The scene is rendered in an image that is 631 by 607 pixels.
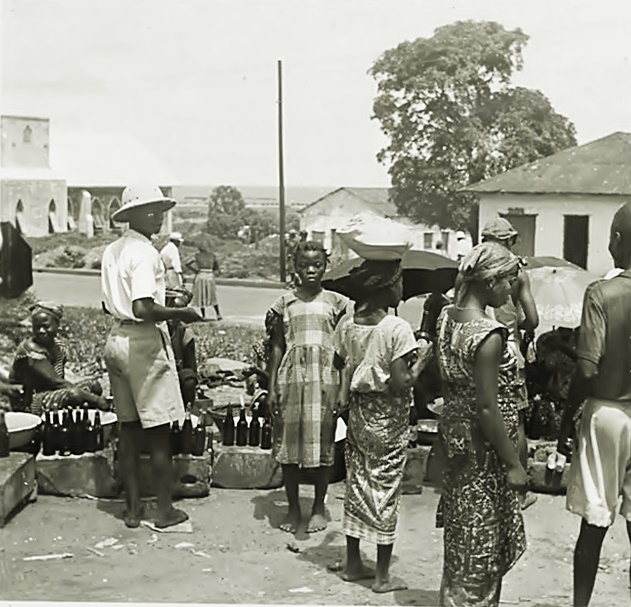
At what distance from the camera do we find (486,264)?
436 centimetres

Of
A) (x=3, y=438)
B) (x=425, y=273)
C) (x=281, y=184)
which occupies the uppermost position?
(x=281, y=184)

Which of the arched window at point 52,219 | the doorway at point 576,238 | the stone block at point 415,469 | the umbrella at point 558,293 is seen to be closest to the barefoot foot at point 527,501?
the stone block at point 415,469

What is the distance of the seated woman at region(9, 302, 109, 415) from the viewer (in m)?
6.94

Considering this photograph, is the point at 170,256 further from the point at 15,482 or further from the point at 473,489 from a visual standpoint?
the point at 473,489

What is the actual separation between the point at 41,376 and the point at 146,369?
143 cm

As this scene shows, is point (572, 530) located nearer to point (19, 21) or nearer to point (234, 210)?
point (19, 21)

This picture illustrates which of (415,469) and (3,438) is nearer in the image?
(3,438)

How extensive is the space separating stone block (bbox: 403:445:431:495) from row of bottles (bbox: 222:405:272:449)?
2.91 ft

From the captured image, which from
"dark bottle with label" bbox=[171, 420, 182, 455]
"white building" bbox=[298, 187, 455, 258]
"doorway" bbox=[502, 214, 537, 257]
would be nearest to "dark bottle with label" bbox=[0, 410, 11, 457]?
"dark bottle with label" bbox=[171, 420, 182, 455]

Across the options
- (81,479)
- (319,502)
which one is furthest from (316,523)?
(81,479)

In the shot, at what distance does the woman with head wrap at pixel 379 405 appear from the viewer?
4.96 m

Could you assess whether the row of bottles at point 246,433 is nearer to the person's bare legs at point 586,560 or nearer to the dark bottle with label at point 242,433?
the dark bottle with label at point 242,433

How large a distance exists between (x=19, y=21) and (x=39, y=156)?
72.3 inches

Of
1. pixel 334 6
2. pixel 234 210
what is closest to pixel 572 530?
pixel 334 6
